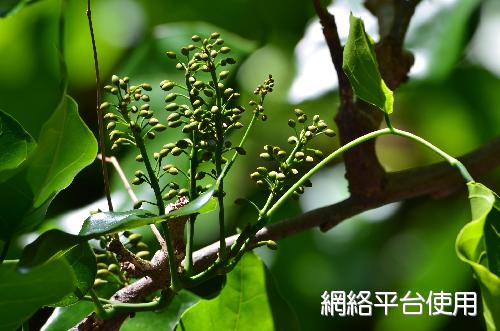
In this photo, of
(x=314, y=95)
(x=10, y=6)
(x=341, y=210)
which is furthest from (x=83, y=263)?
(x=314, y=95)

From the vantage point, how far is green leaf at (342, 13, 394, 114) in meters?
0.52

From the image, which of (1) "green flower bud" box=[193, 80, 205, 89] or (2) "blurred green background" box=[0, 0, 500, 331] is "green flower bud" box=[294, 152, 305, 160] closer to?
(1) "green flower bud" box=[193, 80, 205, 89]

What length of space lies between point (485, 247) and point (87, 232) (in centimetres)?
22

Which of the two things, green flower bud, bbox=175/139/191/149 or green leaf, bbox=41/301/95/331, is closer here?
green flower bud, bbox=175/139/191/149

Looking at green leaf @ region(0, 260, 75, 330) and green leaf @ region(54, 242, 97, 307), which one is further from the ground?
green leaf @ region(0, 260, 75, 330)

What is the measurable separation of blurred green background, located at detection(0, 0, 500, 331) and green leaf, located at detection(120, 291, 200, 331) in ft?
0.99

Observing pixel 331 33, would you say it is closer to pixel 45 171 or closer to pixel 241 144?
pixel 241 144

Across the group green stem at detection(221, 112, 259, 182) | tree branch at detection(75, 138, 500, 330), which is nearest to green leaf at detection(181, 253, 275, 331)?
tree branch at detection(75, 138, 500, 330)

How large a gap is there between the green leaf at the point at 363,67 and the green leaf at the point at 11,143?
0.70 feet

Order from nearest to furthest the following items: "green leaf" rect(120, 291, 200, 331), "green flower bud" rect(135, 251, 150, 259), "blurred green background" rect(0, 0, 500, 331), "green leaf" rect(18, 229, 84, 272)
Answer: "green leaf" rect(18, 229, 84, 272)
"green flower bud" rect(135, 251, 150, 259)
"green leaf" rect(120, 291, 200, 331)
"blurred green background" rect(0, 0, 500, 331)

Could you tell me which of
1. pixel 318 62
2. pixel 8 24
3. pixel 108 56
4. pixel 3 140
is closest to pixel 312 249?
pixel 318 62

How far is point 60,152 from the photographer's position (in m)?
0.49

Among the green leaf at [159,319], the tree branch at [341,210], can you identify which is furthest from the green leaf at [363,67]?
the green leaf at [159,319]

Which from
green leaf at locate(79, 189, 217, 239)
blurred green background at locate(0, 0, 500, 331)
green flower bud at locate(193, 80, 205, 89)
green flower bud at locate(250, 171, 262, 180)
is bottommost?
blurred green background at locate(0, 0, 500, 331)
